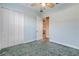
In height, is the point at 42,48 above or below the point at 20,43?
below

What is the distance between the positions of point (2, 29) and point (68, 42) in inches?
46.4

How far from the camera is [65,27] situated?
5.47ft

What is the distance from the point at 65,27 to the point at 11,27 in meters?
0.97

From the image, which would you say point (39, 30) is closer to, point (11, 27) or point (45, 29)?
point (45, 29)

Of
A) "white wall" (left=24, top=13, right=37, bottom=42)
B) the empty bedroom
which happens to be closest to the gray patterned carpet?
the empty bedroom

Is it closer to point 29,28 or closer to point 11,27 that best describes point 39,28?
point 29,28

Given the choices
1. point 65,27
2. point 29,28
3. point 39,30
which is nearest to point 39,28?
point 39,30

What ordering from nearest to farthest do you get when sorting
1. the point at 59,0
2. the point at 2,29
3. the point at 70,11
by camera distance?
the point at 59,0 → the point at 2,29 → the point at 70,11

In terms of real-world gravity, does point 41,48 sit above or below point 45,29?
below

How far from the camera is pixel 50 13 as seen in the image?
153 centimetres

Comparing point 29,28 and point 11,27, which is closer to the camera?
point 11,27

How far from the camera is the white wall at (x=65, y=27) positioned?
156cm

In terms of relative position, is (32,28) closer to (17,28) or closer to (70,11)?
(17,28)

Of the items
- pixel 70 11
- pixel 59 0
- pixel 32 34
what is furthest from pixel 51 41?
pixel 59 0
